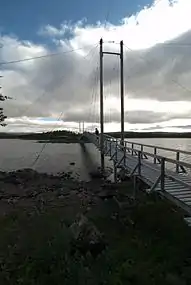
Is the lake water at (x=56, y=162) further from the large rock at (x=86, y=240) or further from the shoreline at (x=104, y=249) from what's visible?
the large rock at (x=86, y=240)

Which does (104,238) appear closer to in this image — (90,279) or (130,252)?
(130,252)

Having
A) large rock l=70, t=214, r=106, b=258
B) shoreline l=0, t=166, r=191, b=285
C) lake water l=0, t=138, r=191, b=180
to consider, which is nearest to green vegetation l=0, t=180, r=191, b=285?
shoreline l=0, t=166, r=191, b=285

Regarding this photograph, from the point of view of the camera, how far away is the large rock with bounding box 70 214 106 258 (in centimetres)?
686

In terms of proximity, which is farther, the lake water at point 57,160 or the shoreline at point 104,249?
the lake water at point 57,160

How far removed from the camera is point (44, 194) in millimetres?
19469

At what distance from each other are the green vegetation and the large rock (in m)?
0.16

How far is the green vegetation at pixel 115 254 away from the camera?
5.34 m

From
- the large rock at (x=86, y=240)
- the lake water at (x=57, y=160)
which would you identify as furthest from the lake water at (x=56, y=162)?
the large rock at (x=86, y=240)

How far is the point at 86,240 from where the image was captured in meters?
7.11

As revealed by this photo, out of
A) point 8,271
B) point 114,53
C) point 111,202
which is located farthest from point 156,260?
point 114,53

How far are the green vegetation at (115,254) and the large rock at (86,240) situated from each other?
0.16 m

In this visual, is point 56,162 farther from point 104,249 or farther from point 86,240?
point 104,249

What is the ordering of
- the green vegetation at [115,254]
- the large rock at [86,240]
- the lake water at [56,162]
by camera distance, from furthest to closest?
the lake water at [56,162] < the large rock at [86,240] < the green vegetation at [115,254]

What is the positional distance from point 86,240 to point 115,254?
2.88ft
